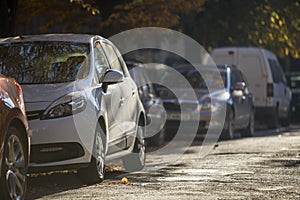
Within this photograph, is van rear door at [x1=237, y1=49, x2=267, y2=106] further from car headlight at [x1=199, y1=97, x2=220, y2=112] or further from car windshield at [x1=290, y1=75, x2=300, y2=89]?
car windshield at [x1=290, y1=75, x2=300, y2=89]

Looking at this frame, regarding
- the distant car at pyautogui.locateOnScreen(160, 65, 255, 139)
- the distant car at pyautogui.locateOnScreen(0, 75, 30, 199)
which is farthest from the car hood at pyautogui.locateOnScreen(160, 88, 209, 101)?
the distant car at pyautogui.locateOnScreen(0, 75, 30, 199)

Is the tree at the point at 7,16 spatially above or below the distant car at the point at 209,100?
above

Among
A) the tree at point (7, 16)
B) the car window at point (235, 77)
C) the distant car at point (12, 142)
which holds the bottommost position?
the car window at point (235, 77)

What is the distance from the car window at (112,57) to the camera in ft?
45.9

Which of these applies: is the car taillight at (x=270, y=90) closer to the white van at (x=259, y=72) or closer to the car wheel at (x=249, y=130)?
the white van at (x=259, y=72)

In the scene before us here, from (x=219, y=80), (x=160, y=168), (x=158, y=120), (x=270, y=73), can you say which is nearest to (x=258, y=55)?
(x=270, y=73)

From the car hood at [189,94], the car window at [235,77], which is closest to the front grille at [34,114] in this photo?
the car hood at [189,94]

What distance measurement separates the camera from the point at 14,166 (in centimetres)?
991

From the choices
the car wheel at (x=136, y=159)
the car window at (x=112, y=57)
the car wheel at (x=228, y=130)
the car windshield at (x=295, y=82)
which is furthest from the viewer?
the car windshield at (x=295, y=82)

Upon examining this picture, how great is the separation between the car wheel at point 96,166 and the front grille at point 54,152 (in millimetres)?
261

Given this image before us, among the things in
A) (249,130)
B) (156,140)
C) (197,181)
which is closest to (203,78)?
(249,130)

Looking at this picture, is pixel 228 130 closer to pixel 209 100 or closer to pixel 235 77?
pixel 209 100

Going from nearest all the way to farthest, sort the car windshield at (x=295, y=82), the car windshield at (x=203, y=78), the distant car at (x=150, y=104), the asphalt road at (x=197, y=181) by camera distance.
Result: the asphalt road at (x=197, y=181), the distant car at (x=150, y=104), the car windshield at (x=203, y=78), the car windshield at (x=295, y=82)

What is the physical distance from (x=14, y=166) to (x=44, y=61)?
3264 mm
